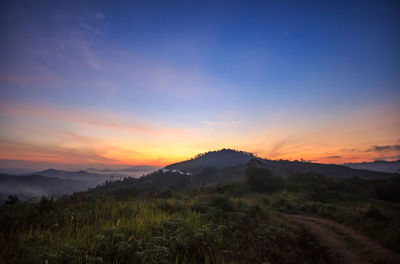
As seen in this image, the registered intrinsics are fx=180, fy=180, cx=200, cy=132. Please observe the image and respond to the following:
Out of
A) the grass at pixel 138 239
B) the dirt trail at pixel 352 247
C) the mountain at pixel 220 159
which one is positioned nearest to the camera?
the grass at pixel 138 239

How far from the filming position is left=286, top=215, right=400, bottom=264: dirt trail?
24.5 ft

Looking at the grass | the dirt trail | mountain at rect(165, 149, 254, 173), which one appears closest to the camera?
the grass

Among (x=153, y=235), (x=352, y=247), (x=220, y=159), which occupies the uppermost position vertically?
(x=220, y=159)

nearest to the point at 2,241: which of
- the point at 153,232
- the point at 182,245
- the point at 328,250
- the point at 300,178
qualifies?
the point at 153,232

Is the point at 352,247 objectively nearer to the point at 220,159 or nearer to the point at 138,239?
the point at 138,239

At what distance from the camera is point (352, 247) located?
29.1 ft

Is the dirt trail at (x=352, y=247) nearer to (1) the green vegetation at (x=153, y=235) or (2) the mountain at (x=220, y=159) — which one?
(1) the green vegetation at (x=153, y=235)

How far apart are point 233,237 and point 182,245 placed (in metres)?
2.64

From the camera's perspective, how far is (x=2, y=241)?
4.23 metres

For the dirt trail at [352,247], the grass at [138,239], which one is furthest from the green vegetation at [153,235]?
the dirt trail at [352,247]

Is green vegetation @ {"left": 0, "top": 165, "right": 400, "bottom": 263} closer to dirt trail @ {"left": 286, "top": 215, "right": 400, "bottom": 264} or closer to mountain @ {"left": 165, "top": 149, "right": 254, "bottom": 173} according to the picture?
dirt trail @ {"left": 286, "top": 215, "right": 400, "bottom": 264}

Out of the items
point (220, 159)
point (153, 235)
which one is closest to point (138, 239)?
point (153, 235)

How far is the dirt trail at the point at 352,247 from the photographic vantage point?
747 centimetres

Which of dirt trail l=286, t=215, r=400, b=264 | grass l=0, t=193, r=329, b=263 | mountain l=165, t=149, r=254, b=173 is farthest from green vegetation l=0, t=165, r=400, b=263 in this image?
mountain l=165, t=149, r=254, b=173
